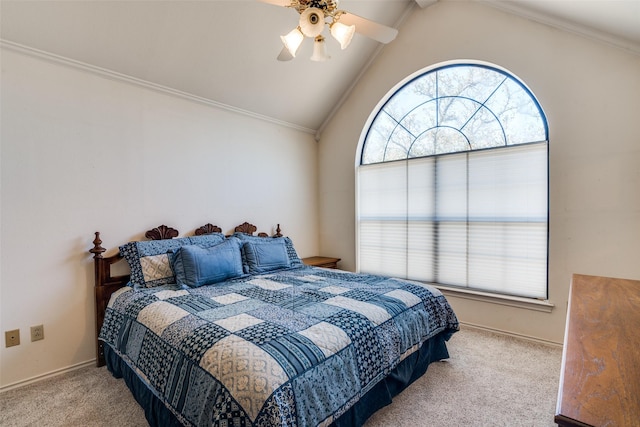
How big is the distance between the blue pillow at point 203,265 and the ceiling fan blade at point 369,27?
1.99m

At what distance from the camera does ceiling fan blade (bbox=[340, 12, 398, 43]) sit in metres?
1.92

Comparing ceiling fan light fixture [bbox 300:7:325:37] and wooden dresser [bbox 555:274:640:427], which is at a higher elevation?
ceiling fan light fixture [bbox 300:7:325:37]

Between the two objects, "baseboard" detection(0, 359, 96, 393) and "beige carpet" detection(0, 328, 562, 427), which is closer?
"beige carpet" detection(0, 328, 562, 427)

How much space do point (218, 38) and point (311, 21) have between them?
1331mm

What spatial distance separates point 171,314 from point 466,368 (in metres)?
2.16

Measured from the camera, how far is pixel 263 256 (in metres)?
3.01

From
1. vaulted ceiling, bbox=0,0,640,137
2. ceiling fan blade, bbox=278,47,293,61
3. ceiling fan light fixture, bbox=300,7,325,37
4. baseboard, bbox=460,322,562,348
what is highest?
vaulted ceiling, bbox=0,0,640,137

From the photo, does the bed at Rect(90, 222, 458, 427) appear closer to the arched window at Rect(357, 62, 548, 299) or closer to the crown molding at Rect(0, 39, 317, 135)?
the arched window at Rect(357, 62, 548, 299)

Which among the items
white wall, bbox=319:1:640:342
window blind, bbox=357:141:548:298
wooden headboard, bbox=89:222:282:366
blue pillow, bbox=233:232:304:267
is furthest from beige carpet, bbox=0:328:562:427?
blue pillow, bbox=233:232:304:267

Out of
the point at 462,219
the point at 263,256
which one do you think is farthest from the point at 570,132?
the point at 263,256

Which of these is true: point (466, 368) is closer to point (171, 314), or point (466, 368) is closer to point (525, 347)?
point (525, 347)

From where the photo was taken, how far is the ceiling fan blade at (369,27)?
1921 mm

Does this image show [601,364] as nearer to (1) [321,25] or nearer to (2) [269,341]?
(2) [269,341]

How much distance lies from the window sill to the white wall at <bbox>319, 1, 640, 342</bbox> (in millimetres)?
52
